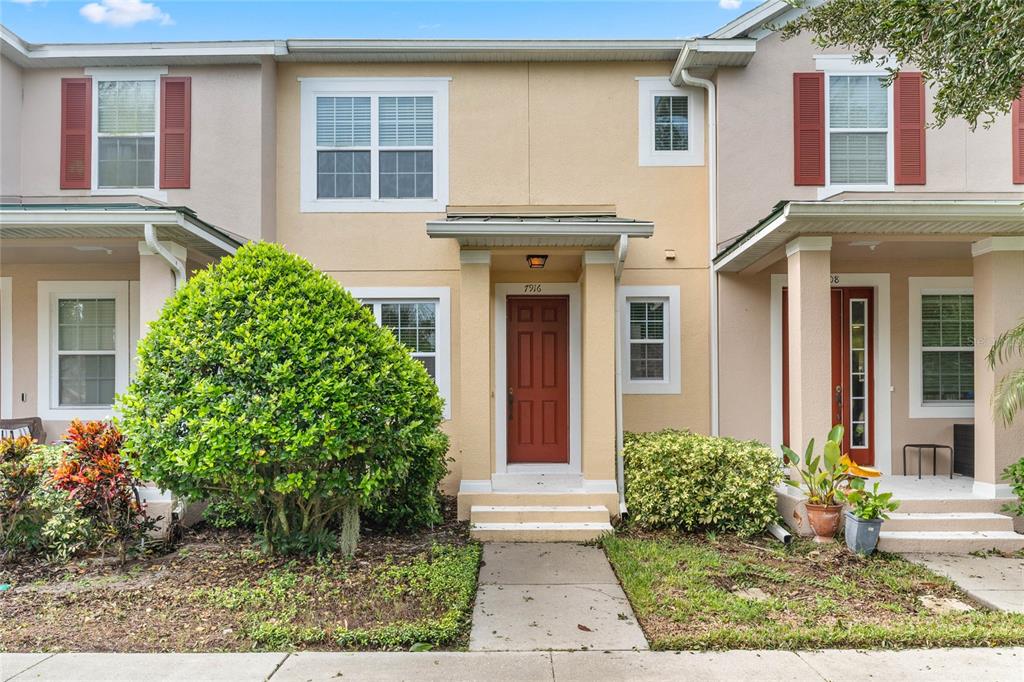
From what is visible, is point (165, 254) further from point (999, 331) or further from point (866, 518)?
point (999, 331)

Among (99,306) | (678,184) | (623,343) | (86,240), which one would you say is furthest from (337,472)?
(678,184)

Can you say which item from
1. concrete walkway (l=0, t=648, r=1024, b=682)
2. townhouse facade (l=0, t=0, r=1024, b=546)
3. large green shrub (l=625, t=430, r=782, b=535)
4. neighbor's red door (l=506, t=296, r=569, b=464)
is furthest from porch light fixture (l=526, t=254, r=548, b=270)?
concrete walkway (l=0, t=648, r=1024, b=682)

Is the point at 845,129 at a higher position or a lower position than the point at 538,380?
higher

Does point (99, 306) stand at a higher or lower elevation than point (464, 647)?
higher

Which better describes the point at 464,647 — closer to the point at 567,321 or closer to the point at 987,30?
the point at 567,321

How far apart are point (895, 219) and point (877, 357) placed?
269cm

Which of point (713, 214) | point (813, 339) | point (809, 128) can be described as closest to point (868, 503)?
point (813, 339)

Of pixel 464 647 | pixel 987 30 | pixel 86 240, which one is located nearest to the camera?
pixel 464 647

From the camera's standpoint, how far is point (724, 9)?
812 centimetres

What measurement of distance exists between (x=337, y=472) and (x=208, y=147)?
5300 mm

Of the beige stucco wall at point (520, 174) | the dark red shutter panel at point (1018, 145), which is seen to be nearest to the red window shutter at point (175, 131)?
the beige stucco wall at point (520, 174)

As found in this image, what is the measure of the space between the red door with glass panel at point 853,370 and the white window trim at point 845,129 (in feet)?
4.21

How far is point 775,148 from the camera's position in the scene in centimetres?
796

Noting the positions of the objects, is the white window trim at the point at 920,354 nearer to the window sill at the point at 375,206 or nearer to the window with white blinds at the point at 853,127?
Answer: the window with white blinds at the point at 853,127
